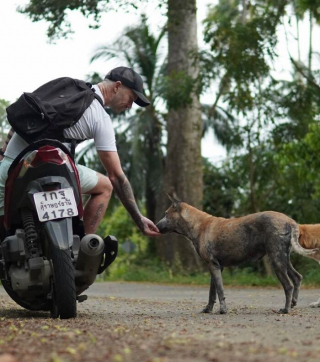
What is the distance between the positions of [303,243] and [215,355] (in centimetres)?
556

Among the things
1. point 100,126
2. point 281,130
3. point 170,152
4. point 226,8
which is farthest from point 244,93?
point 226,8

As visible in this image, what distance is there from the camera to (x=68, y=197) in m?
7.09

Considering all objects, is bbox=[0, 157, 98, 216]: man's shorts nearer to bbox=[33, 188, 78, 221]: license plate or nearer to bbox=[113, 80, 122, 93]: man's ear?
bbox=[33, 188, 78, 221]: license plate

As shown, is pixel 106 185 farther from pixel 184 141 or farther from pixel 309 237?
pixel 184 141

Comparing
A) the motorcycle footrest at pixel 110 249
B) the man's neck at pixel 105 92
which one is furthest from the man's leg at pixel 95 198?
the man's neck at pixel 105 92

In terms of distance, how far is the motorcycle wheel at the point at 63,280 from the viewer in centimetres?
692

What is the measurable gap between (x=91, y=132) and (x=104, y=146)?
0.17 m

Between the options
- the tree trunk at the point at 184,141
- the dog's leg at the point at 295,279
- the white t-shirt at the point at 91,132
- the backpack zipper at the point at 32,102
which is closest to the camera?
the backpack zipper at the point at 32,102

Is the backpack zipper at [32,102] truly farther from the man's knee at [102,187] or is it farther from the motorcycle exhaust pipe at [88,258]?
the motorcycle exhaust pipe at [88,258]

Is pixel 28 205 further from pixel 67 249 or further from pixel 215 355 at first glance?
pixel 215 355

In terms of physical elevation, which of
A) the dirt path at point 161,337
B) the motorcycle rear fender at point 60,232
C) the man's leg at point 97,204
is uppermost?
the man's leg at point 97,204

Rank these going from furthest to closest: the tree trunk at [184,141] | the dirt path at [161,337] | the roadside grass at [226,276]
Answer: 1. the tree trunk at [184,141]
2. the roadside grass at [226,276]
3. the dirt path at [161,337]

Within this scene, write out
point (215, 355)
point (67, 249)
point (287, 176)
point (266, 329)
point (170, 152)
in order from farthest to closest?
point (170, 152) → point (287, 176) → point (67, 249) → point (266, 329) → point (215, 355)

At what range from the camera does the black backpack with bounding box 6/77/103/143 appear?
23.8ft
